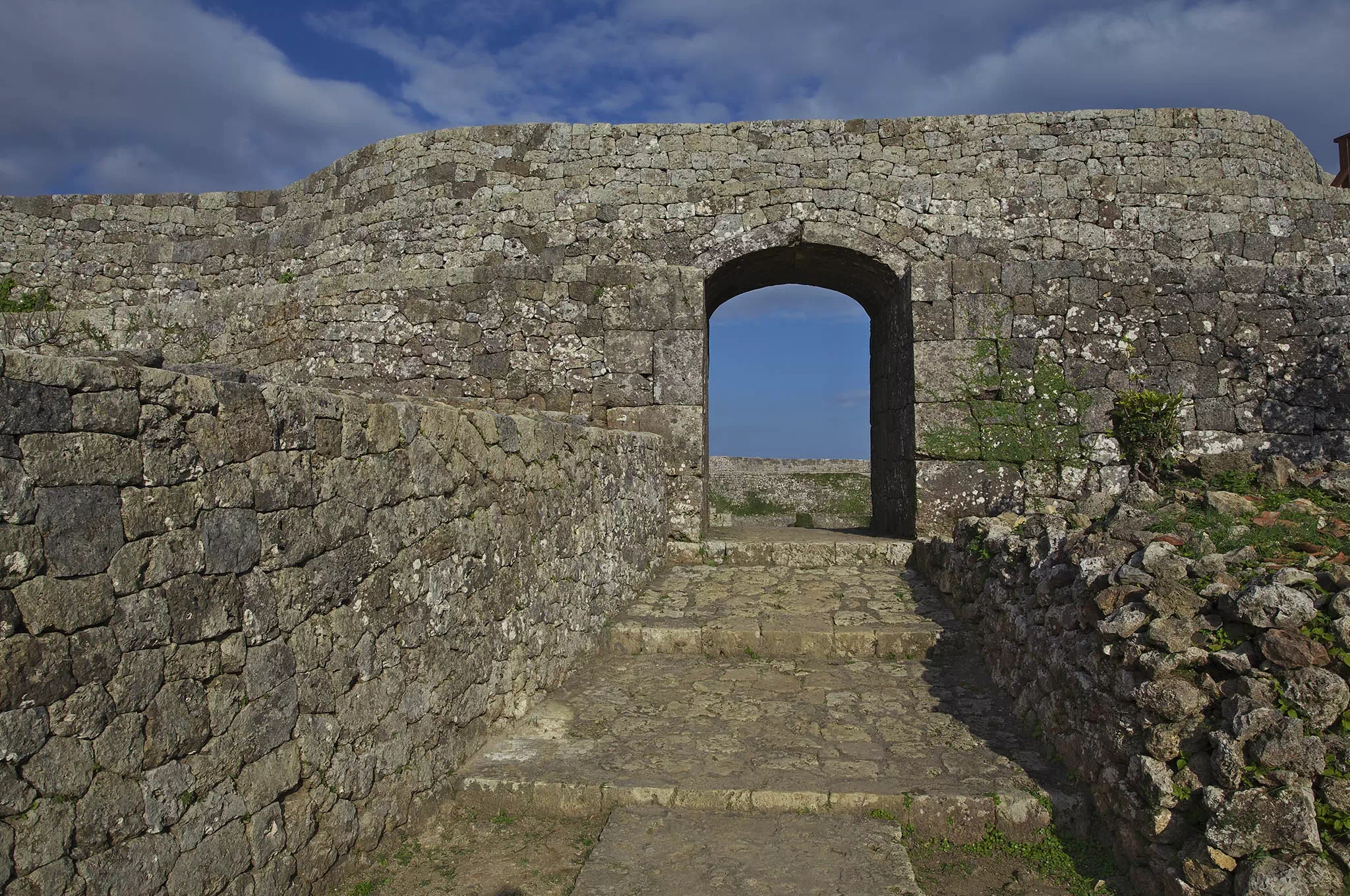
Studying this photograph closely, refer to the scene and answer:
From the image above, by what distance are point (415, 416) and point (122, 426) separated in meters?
1.50

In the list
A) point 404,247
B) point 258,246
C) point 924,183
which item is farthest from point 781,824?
point 258,246

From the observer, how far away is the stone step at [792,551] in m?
8.15

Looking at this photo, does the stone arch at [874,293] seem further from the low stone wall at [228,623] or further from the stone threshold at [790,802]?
the low stone wall at [228,623]

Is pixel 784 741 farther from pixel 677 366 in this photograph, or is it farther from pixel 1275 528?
pixel 677 366

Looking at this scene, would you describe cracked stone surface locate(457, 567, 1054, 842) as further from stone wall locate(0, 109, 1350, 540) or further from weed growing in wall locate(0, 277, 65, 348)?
weed growing in wall locate(0, 277, 65, 348)

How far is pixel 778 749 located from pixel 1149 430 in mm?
5813

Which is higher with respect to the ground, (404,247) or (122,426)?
(404,247)

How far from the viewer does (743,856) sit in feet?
11.2

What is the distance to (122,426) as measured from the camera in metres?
2.29

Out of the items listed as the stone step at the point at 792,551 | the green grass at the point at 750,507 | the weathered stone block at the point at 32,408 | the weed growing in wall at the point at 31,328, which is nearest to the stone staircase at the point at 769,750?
the stone step at the point at 792,551

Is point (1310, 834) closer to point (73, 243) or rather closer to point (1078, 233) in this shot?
point (1078, 233)

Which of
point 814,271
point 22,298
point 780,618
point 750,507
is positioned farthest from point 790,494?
point 22,298

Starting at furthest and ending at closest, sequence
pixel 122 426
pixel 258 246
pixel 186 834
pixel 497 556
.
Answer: pixel 258 246 < pixel 497 556 < pixel 186 834 < pixel 122 426

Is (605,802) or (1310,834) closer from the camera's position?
(1310,834)
